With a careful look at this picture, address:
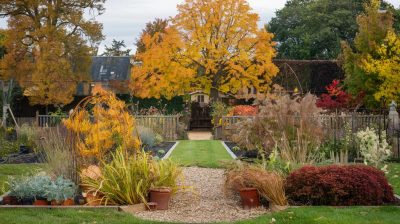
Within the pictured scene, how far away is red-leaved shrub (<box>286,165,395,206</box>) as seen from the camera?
9.31 meters

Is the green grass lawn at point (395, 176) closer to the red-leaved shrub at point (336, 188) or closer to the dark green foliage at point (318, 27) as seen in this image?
the red-leaved shrub at point (336, 188)

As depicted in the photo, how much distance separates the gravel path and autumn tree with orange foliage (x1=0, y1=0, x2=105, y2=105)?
22757 mm

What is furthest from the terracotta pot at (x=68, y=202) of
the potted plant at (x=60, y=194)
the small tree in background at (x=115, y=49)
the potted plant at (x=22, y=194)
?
the small tree in background at (x=115, y=49)

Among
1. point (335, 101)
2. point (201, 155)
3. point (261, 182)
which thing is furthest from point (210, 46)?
point (261, 182)

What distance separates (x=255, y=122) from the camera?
1568 cm

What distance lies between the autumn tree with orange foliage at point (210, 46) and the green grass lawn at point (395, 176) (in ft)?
48.3

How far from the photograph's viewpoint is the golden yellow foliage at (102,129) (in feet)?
34.6

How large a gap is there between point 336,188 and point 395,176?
360 cm

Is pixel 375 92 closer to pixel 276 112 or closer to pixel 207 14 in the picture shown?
pixel 207 14

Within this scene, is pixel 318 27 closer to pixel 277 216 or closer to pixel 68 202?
pixel 68 202

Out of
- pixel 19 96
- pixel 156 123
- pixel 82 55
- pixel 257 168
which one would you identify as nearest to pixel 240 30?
pixel 156 123

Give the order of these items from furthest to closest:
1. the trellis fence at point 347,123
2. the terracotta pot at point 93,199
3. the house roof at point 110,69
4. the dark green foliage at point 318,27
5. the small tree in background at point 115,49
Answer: the small tree in background at point 115,49 → the house roof at point 110,69 → the dark green foliage at point 318,27 → the trellis fence at point 347,123 → the terracotta pot at point 93,199

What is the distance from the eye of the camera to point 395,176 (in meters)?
12.3

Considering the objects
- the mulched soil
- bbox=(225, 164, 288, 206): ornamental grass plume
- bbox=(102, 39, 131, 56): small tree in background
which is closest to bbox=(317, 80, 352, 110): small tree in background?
the mulched soil
